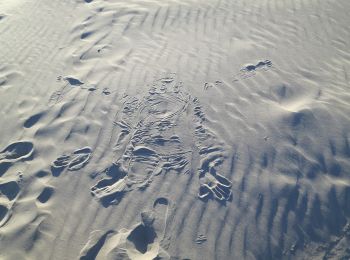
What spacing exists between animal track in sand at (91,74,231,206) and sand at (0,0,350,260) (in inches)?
0.8

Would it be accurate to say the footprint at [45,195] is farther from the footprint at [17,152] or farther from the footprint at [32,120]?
the footprint at [32,120]

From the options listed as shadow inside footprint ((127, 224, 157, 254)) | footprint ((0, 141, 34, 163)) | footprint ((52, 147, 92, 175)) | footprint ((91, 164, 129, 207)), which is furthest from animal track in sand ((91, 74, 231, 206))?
footprint ((0, 141, 34, 163))

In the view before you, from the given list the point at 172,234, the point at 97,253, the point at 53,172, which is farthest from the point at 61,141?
the point at 172,234

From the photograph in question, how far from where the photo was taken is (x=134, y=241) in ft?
11.8

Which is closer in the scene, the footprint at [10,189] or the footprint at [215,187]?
the footprint at [215,187]

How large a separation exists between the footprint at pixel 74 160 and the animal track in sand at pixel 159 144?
386 millimetres

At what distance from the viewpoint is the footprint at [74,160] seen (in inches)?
169

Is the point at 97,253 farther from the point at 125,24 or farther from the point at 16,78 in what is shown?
the point at 125,24

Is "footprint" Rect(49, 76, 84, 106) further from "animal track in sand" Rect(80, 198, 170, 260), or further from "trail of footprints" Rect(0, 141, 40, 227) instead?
"animal track in sand" Rect(80, 198, 170, 260)

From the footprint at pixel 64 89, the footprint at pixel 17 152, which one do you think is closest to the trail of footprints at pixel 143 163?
the footprint at pixel 17 152

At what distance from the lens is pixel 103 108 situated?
16.4ft

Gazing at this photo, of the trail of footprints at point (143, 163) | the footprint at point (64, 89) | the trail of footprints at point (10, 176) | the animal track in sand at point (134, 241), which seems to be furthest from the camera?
the footprint at point (64, 89)

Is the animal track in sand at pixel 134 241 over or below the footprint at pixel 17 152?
over

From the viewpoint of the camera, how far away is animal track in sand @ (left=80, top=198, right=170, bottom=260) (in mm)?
3490
